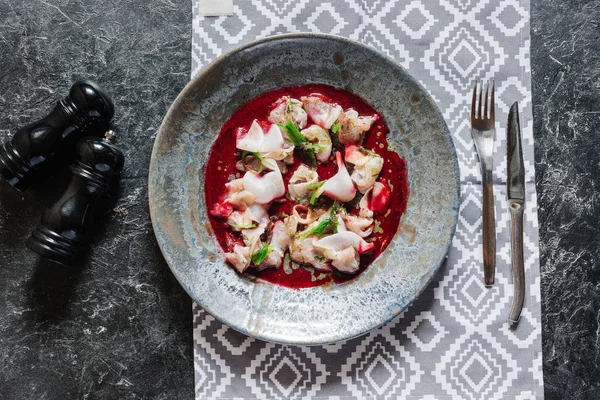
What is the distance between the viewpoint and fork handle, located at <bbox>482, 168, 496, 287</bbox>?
1.29m

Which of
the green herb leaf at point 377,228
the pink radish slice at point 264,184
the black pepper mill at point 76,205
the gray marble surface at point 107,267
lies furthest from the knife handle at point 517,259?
the black pepper mill at point 76,205

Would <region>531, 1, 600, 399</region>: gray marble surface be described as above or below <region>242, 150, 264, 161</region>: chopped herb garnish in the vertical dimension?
above

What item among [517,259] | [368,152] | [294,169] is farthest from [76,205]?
[517,259]

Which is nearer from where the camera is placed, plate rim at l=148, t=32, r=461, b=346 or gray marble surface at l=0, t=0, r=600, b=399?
plate rim at l=148, t=32, r=461, b=346

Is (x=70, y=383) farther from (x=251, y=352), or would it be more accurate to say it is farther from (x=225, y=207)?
(x=225, y=207)

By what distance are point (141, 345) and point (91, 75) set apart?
0.66 metres

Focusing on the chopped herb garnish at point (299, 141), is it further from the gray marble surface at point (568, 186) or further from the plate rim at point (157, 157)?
the gray marble surface at point (568, 186)

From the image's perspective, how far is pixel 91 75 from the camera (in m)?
1.36

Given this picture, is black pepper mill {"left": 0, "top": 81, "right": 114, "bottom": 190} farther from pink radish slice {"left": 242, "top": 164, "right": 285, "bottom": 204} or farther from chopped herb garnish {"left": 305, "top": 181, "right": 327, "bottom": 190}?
chopped herb garnish {"left": 305, "top": 181, "right": 327, "bottom": 190}

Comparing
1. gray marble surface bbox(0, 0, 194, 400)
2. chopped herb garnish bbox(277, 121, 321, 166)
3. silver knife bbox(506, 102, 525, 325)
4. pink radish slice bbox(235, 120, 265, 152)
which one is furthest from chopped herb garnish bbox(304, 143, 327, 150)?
silver knife bbox(506, 102, 525, 325)

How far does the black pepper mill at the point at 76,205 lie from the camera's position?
123 centimetres

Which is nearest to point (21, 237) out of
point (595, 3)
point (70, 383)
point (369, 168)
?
point (70, 383)

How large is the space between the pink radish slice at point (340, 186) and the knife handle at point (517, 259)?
1.23 ft

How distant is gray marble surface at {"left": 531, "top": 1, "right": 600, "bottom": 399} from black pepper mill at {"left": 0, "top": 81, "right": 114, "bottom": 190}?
3.39 feet
